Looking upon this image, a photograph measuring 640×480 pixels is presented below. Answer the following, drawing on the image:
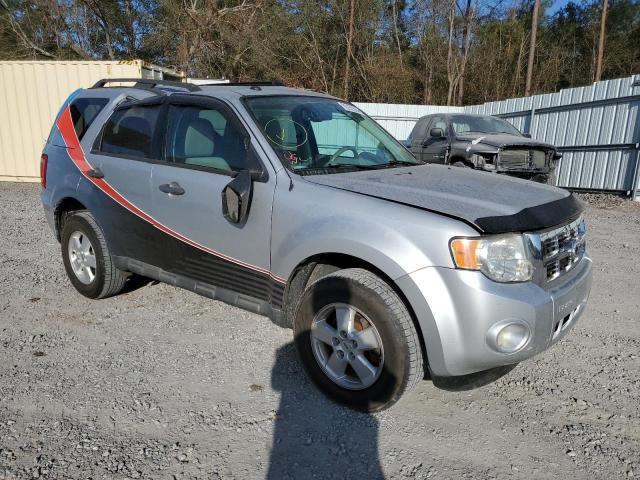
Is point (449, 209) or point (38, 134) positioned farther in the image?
point (38, 134)

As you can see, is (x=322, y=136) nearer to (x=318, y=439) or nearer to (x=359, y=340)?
(x=359, y=340)

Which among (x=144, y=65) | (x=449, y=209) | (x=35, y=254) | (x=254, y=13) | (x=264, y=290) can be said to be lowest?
(x=35, y=254)

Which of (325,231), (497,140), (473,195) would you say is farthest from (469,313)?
(497,140)

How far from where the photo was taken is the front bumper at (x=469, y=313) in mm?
2365

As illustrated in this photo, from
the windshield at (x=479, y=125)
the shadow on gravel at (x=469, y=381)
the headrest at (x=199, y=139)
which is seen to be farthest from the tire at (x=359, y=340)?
the windshield at (x=479, y=125)

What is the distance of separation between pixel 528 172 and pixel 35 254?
802cm

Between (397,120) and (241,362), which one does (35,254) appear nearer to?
(241,362)

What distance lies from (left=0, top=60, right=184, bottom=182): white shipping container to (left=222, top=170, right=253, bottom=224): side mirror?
30.9ft

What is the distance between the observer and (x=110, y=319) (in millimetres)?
4109

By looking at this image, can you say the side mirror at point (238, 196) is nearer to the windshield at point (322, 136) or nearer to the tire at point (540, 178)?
the windshield at point (322, 136)

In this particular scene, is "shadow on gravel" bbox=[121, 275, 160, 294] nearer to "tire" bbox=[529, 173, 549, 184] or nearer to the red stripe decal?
the red stripe decal

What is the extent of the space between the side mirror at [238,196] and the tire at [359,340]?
66cm

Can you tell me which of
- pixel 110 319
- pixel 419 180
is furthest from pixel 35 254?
pixel 419 180

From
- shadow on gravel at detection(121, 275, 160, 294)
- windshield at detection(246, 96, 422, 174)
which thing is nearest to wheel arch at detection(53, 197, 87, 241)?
shadow on gravel at detection(121, 275, 160, 294)
